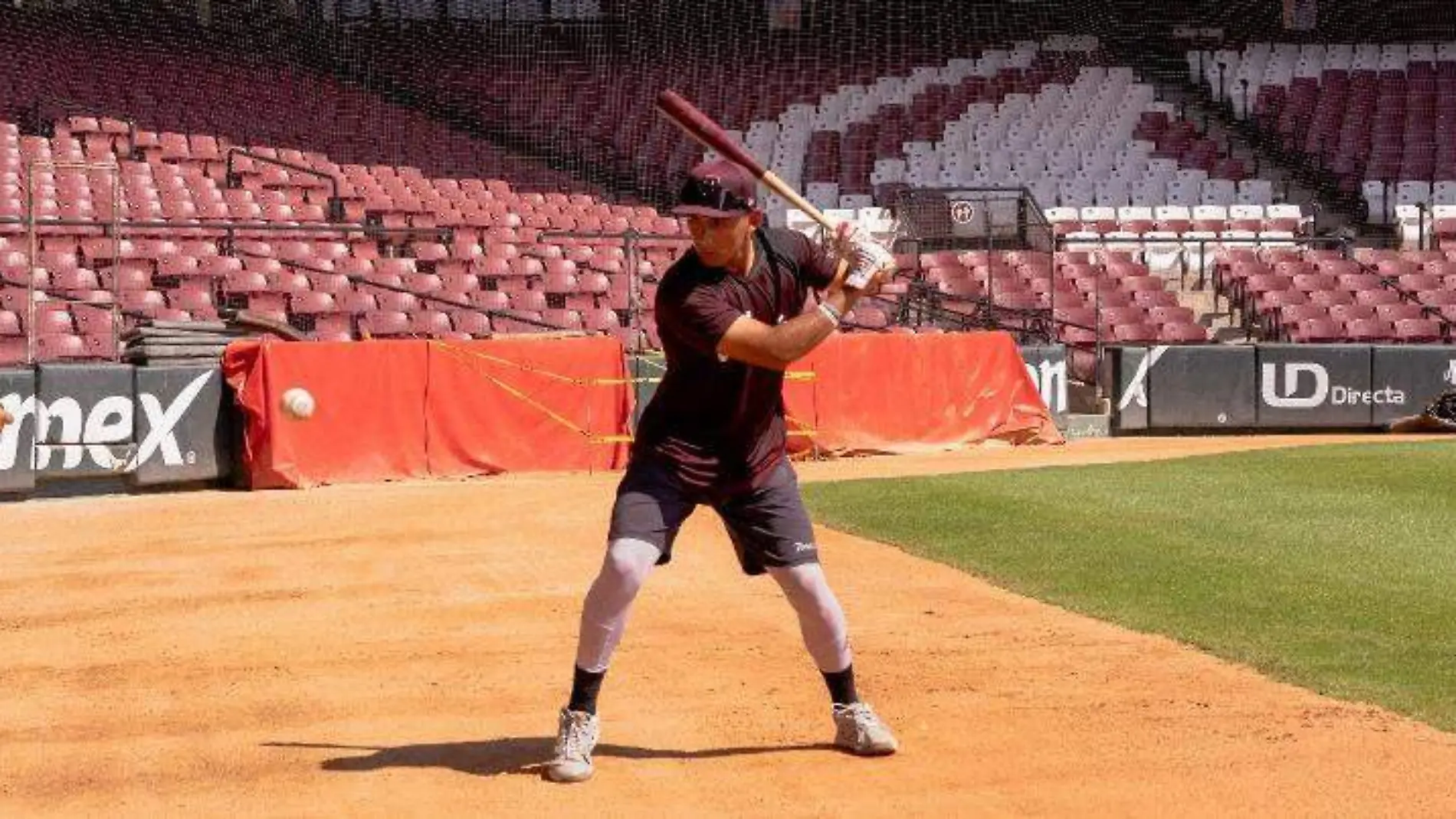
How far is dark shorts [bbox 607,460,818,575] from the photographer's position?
24.0 ft

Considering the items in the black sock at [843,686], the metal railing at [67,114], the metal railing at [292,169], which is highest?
the metal railing at [67,114]

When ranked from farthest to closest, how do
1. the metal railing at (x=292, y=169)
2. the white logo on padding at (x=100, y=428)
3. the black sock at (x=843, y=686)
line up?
the metal railing at (x=292, y=169), the white logo on padding at (x=100, y=428), the black sock at (x=843, y=686)

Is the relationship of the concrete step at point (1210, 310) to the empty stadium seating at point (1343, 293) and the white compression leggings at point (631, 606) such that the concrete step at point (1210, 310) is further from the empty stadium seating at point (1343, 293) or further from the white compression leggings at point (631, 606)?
the white compression leggings at point (631, 606)

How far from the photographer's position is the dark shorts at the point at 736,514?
24.0 ft

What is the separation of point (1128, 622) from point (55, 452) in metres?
13.0

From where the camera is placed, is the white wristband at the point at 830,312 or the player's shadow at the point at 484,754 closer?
the white wristband at the point at 830,312

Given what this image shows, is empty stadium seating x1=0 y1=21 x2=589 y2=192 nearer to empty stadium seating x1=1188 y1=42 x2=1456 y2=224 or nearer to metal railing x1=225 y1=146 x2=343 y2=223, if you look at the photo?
metal railing x1=225 y1=146 x2=343 y2=223

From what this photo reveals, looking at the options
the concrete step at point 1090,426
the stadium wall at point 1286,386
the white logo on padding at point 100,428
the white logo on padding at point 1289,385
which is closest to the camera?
the white logo on padding at point 100,428

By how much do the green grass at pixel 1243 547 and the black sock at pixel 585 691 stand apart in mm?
3448

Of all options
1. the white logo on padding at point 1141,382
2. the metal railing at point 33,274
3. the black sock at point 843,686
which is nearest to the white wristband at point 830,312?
the black sock at point 843,686

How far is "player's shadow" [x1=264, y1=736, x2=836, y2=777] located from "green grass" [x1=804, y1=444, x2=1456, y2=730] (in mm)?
2972

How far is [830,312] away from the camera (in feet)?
22.9

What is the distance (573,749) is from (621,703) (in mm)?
1496

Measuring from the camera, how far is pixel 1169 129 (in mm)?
41094
